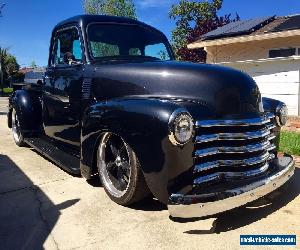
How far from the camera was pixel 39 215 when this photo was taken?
3.75 metres

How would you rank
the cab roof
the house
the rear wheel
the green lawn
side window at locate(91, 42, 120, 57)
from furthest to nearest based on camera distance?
the house → the rear wheel → the green lawn → the cab roof → side window at locate(91, 42, 120, 57)

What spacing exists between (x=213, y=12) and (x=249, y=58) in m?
13.3

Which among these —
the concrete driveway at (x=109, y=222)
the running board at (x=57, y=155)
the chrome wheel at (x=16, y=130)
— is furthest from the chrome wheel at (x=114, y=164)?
the chrome wheel at (x=16, y=130)

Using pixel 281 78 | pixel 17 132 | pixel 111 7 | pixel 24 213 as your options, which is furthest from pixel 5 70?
pixel 24 213

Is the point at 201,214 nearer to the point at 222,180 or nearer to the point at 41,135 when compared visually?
the point at 222,180

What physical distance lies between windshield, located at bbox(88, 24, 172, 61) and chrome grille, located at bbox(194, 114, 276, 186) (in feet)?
6.57

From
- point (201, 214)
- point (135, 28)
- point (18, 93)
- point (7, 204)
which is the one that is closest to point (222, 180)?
point (201, 214)

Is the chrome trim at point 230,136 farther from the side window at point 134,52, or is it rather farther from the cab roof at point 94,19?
the cab roof at point 94,19

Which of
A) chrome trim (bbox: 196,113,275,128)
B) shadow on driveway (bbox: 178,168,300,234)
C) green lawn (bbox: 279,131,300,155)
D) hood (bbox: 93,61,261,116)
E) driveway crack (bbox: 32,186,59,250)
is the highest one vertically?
hood (bbox: 93,61,261,116)

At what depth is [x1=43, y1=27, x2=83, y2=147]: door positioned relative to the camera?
4828mm

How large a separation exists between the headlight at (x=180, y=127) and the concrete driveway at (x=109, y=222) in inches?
34.7

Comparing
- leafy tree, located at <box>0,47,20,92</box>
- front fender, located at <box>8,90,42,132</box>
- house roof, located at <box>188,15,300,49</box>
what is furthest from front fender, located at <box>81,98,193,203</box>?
leafy tree, located at <box>0,47,20,92</box>

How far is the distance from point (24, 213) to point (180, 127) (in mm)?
1923

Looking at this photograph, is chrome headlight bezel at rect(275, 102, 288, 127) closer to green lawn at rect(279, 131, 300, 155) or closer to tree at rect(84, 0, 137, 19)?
green lawn at rect(279, 131, 300, 155)
